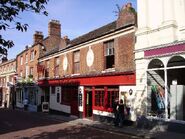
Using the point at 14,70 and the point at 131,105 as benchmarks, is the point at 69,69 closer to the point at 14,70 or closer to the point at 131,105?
the point at 131,105

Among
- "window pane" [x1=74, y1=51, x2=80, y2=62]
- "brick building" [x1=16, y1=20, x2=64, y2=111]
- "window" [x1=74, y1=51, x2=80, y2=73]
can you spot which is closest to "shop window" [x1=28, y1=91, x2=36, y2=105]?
"brick building" [x1=16, y1=20, x2=64, y2=111]

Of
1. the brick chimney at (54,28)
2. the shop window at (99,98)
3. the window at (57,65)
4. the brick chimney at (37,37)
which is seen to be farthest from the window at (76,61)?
the brick chimney at (37,37)

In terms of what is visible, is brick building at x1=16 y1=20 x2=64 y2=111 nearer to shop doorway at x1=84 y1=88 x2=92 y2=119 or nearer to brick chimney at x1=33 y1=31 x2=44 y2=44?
brick chimney at x1=33 y1=31 x2=44 y2=44

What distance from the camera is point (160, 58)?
54.9 ft

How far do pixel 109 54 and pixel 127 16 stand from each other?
10.5 ft

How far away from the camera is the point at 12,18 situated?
24.7 feet

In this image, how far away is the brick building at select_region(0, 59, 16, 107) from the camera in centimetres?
5086

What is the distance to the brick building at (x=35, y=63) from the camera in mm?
37031

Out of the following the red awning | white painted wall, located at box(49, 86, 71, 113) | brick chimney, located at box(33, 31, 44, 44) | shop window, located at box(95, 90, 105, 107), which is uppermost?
brick chimney, located at box(33, 31, 44, 44)

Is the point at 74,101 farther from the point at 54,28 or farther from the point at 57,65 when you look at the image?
the point at 54,28

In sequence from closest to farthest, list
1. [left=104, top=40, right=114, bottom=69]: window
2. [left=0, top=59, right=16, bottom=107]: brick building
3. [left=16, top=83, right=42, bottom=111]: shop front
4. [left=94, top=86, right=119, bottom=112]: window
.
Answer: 1. [left=94, top=86, right=119, bottom=112]: window
2. [left=104, top=40, right=114, bottom=69]: window
3. [left=16, top=83, right=42, bottom=111]: shop front
4. [left=0, top=59, right=16, bottom=107]: brick building

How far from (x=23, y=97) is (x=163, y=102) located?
97.4ft

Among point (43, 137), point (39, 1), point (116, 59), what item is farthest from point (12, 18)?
point (116, 59)

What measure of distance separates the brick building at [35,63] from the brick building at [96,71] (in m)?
5.66
